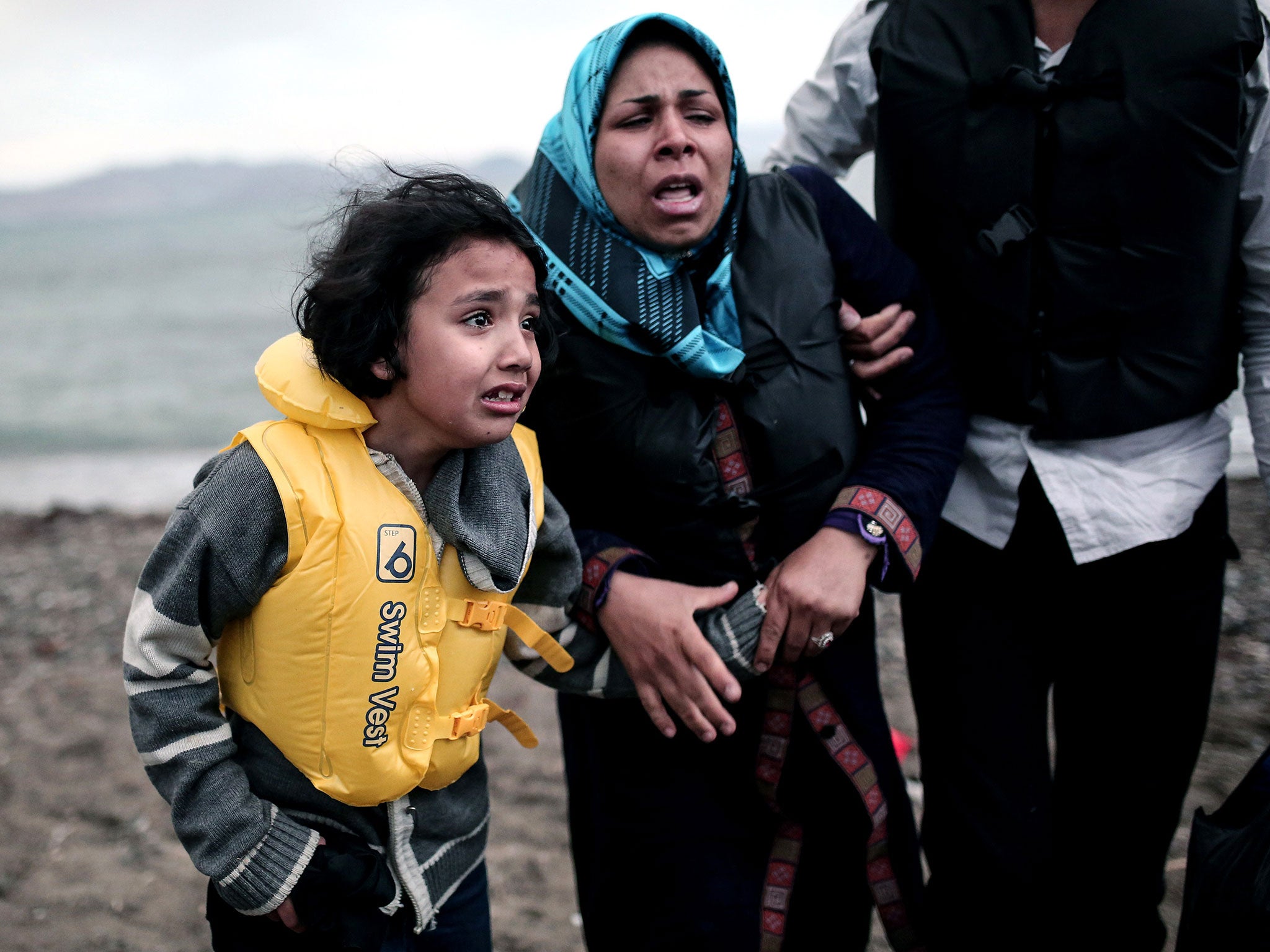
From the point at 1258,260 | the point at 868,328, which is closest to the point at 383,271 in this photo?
the point at 868,328

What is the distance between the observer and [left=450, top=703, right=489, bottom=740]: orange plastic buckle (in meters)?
1.74

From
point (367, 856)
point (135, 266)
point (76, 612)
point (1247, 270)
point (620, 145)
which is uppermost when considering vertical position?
point (620, 145)

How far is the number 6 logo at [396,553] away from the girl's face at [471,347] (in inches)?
6.4

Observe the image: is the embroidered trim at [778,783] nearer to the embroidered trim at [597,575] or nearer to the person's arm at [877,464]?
the person's arm at [877,464]

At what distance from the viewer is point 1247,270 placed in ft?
6.53

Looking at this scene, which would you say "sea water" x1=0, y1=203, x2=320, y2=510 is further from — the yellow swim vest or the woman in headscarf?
the woman in headscarf

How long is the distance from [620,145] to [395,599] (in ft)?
2.89

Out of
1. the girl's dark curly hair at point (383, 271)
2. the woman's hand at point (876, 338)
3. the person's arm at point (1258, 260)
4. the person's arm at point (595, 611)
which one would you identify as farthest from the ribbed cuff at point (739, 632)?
the person's arm at point (1258, 260)

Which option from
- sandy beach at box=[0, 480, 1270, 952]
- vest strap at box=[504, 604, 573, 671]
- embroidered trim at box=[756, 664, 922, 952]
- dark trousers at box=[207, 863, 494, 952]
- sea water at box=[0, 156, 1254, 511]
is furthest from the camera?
sea water at box=[0, 156, 1254, 511]

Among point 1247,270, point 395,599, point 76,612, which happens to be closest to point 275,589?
point 395,599

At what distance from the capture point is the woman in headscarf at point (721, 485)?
1.88 meters

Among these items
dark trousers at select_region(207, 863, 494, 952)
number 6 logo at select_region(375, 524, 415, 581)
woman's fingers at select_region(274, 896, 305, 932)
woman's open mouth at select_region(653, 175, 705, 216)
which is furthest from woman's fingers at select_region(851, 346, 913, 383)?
woman's fingers at select_region(274, 896, 305, 932)

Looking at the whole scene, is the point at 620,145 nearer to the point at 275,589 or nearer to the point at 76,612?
the point at 275,589

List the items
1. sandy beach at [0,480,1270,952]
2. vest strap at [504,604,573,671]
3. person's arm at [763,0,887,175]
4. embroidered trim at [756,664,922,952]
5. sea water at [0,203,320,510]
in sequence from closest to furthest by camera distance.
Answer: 1. vest strap at [504,604,573,671]
2. embroidered trim at [756,664,922,952]
3. person's arm at [763,0,887,175]
4. sandy beach at [0,480,1270,952]
5. sea water at [0,203,320,510]
